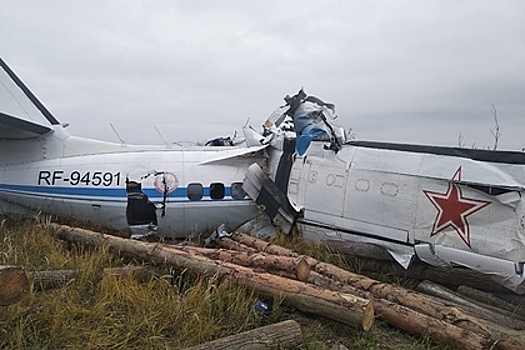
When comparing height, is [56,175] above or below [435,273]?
above

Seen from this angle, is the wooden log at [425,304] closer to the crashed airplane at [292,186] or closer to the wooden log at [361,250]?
the wooden log at [361,250]

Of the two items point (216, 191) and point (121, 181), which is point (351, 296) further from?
point (121, 181)

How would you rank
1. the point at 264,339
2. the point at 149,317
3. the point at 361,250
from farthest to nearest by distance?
1. the point at 361,250
2. the point at 149,317
3. the point at 264,339

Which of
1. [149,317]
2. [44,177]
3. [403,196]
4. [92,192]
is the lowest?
[149,317]

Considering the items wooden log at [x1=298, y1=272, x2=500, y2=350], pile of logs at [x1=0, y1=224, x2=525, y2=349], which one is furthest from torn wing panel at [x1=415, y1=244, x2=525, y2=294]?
wooden log at [x1=298, y1=272, x2=500, y2=350]

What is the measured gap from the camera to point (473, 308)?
5.27m

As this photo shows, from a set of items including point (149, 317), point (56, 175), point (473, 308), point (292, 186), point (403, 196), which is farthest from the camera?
point (56, 175)

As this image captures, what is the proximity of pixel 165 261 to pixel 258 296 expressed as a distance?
1352mm

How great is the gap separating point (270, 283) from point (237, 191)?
345 cm

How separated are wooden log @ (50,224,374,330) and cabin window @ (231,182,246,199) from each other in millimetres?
2388

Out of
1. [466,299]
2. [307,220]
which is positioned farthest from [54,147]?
[466,299]

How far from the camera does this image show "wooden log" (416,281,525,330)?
4.98 meters

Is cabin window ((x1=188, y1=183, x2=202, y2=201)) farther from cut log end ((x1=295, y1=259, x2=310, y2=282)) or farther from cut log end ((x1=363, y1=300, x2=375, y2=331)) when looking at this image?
cut log end ((x1=363, y1=300, x2=375, y2=331))

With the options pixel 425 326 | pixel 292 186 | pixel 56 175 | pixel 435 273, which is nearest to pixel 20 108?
pixel 56 175
